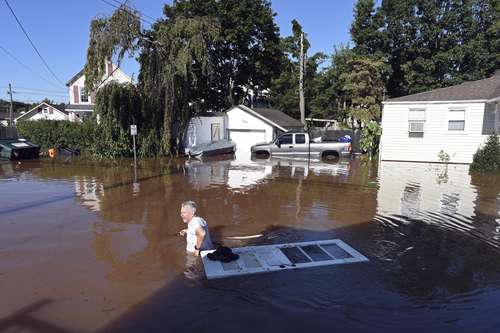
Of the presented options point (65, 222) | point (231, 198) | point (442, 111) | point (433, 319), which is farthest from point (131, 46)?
point (433, 319)

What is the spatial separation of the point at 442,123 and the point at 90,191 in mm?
16164

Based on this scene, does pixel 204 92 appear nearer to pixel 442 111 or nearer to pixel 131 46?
pixel 131 46

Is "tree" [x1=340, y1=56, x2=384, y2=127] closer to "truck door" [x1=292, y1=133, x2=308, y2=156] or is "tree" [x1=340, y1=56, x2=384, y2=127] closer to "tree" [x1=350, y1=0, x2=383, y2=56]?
"tree" [x1=350, y1=0, x2=383, y2=56]

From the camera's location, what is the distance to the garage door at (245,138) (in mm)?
26547

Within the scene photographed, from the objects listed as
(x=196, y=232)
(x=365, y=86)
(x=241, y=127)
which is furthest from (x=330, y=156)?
(x=196, y=232)

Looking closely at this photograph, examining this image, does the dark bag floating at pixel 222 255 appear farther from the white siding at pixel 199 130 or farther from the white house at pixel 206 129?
the white siding at pixel 199 130

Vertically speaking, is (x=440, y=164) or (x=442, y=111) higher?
(x=442, y=111)

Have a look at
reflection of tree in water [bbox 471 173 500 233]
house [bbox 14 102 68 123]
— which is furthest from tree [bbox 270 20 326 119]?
house [bbox 14 102 68 123]

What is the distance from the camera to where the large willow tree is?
1892 cm

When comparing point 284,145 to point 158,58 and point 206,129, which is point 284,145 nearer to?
point 206,129

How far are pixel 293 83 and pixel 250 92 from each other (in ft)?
17.3

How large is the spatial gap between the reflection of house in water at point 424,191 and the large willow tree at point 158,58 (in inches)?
447

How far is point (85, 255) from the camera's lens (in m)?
6.22

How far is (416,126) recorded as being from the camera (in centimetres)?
1961
